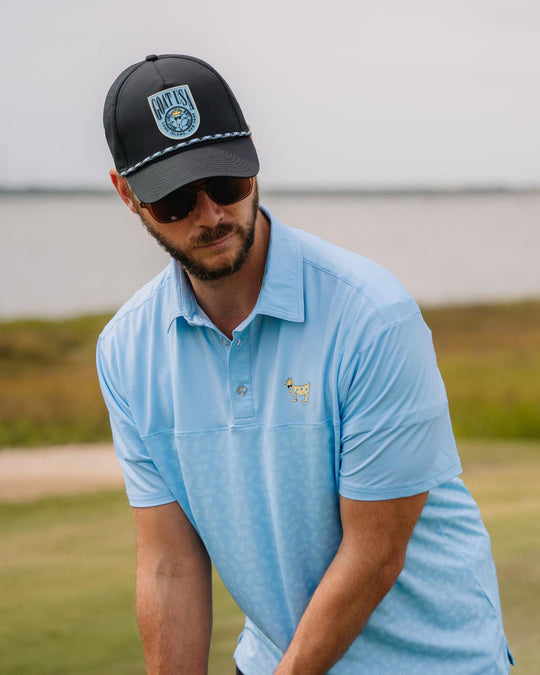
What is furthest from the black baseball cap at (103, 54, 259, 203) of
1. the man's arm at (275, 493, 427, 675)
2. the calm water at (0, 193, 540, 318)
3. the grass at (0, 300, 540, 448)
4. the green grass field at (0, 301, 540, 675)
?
the calm water at (0, 193, 540, 318)

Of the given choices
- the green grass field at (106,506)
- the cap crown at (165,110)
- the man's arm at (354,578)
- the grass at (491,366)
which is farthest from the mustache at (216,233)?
the grass at (491,366)

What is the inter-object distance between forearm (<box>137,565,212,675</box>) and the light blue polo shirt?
0.28ft

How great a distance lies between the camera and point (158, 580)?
139 centimetres

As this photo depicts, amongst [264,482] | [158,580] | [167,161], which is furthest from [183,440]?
[167,161]

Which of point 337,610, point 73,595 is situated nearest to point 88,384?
point 73,595

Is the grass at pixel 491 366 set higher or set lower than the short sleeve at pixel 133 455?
lower

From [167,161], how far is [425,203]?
21.2ft

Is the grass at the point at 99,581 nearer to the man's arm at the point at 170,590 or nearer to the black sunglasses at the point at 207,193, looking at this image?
the man's arm at the point at 170,590

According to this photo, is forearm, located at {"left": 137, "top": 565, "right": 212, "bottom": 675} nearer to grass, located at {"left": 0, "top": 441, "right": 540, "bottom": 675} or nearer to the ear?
the ear

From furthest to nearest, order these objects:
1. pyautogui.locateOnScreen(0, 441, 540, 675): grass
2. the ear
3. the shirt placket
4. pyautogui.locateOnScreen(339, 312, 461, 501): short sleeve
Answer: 1. pyautogui.locateOnScreen(0, 441, 540, 675): grass
2. the ear
3. the shirt placket
4. pyautogui.locateOnScreen(339, 312, 461, 501): short sleeve

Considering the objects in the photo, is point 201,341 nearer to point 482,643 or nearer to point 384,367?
point 384,367

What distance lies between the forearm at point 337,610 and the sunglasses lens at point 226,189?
1.64 ft

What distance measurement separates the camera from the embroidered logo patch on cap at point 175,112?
123 centimetres

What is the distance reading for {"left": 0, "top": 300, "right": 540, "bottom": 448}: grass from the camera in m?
5.32
